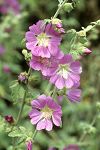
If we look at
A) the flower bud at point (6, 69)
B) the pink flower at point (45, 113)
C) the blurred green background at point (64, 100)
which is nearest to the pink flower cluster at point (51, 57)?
the pink flower at point (45, 113)

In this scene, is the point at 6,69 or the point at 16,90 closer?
the point at 16,90

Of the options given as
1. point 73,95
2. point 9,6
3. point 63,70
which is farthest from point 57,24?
point 9,6

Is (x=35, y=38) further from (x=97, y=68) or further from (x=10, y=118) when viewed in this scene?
(x=97, y=68)

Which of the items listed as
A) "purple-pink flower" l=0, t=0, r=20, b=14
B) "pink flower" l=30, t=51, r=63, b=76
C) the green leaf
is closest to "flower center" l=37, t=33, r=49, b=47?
"pink flower" l=30, t=51, r=63, b=76

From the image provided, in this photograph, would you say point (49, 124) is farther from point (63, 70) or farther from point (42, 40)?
point (42, 40)

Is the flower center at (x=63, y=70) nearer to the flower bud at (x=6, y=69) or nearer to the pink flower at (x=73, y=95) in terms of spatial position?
the pink flower at (x=73, y=95)

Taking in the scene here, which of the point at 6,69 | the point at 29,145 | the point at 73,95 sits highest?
the point at 6,69

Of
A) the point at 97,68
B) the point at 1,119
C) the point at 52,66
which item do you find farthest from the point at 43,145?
the point at 52,66
